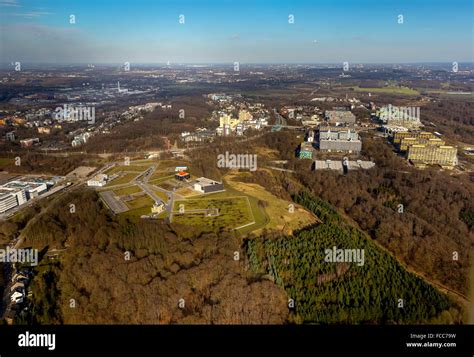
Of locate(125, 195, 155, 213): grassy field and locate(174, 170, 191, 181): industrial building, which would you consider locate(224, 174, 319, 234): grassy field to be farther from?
locate(125, 195, 155, 213): grassy field

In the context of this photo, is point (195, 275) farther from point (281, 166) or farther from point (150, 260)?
point (281, 166)

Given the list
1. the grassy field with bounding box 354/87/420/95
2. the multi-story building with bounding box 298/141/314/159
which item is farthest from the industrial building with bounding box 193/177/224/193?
the grassy field with bounding box 354/87/420/95

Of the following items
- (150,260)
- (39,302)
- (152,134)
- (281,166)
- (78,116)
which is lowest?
(39,302)

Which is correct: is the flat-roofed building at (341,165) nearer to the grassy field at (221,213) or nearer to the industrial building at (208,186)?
the industrial building at (208,186)

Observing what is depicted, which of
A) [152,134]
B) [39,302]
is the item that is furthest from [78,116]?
[39,302]

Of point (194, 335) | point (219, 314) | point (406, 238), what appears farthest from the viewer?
point (406, 238)

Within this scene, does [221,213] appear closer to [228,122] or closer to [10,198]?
[10,198]

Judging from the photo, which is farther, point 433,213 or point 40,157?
point 40,157
